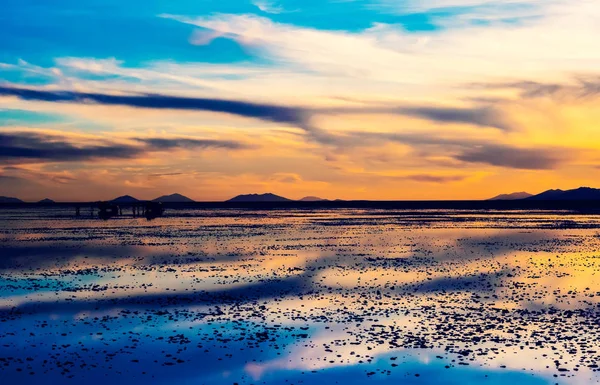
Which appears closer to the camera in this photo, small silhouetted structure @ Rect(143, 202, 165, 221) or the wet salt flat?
the wet salt flat

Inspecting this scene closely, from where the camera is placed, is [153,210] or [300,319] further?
[153,210]

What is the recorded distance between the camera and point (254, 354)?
55.4 feet

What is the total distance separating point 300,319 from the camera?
21.2 m

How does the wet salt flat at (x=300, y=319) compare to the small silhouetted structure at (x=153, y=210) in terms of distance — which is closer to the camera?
the wet salt flat at (x=300, y=319)

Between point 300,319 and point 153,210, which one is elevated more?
point 153,210

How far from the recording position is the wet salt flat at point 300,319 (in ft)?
50.9

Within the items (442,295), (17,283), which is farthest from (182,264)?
(442,295)

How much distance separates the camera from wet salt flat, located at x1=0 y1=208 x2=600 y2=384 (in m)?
15.5

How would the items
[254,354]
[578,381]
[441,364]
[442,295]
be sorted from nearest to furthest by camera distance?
[578,381], [441,364], [254,354], [442,295]

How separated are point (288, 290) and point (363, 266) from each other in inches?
366

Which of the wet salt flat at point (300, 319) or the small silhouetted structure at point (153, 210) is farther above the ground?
the small silhouetted structure at point (153, 210)

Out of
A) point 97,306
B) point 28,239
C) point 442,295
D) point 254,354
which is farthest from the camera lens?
point 28,239

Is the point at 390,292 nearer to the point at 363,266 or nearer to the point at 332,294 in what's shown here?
the point at 332,294

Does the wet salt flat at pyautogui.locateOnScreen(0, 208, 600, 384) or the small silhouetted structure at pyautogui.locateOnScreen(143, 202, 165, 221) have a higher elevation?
the small silhouetted structure at pyautogui.locateOnScreen(143, 202, 165, 221)
